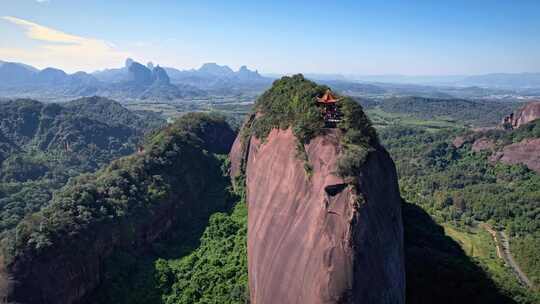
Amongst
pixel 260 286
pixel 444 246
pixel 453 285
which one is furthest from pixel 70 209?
pixel 444 246

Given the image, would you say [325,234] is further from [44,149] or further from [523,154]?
[44,149]

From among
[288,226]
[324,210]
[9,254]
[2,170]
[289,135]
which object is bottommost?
[2,170]

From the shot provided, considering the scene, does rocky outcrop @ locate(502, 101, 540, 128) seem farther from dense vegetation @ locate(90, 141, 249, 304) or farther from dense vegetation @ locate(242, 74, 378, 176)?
dense vegetation @ locate(90, 141, 249, 304)

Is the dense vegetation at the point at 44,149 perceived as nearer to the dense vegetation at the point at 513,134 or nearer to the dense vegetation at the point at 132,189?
the dense vegetation at the point at 132,189

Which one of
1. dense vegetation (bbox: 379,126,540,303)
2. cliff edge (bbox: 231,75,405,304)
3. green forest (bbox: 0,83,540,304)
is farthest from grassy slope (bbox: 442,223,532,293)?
cliff edge (bbox: 231,75,405,304)

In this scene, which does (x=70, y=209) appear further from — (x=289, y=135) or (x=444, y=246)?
(x=444, y=246)

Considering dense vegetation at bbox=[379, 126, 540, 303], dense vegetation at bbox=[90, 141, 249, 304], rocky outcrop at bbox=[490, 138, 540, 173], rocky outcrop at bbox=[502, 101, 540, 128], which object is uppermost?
rocky outcrop at bbox=[502, 101, 540, 128]
